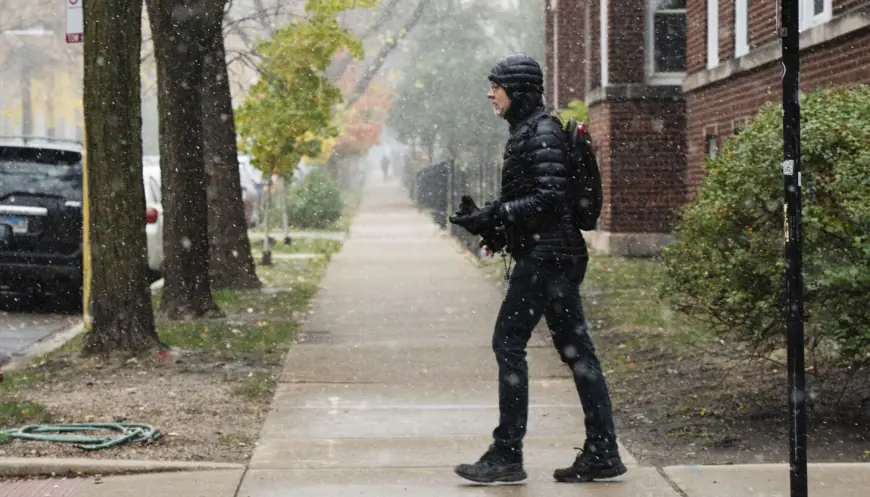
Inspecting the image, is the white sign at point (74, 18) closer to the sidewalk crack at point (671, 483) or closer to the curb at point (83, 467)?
the curb at point (83, 467)

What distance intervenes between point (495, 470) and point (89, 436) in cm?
240

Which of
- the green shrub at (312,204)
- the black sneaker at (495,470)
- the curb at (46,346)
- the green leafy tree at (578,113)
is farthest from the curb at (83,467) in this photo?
the green shrub at (312,204)

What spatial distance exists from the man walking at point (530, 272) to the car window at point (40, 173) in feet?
27.6

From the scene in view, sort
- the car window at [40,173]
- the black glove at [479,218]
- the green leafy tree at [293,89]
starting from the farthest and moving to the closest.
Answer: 1. the green leafy tree at [293,89]
2. the car window at [40,173]
3. the black glove at [479,218]

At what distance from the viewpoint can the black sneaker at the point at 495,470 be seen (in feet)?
22.1

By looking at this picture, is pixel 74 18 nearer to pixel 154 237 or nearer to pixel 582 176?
pixel 154 237

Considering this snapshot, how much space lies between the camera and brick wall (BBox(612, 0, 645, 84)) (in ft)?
73.4

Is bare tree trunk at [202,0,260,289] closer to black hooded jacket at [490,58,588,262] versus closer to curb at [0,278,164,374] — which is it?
curb at [0,278,164,374]

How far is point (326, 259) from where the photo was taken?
74.6ft

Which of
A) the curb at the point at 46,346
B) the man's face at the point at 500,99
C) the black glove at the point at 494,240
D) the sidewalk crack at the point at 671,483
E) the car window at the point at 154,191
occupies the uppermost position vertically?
the man's face at the point at 500,99

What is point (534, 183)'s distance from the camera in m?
6.58

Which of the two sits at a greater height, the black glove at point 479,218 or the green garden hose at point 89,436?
the black glove at point 479,218

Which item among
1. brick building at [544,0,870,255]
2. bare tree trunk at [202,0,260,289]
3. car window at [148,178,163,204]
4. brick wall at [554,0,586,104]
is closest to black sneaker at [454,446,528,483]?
brick building at [544,0,870,255]

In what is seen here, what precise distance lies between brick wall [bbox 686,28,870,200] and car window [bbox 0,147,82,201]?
7.33 m
